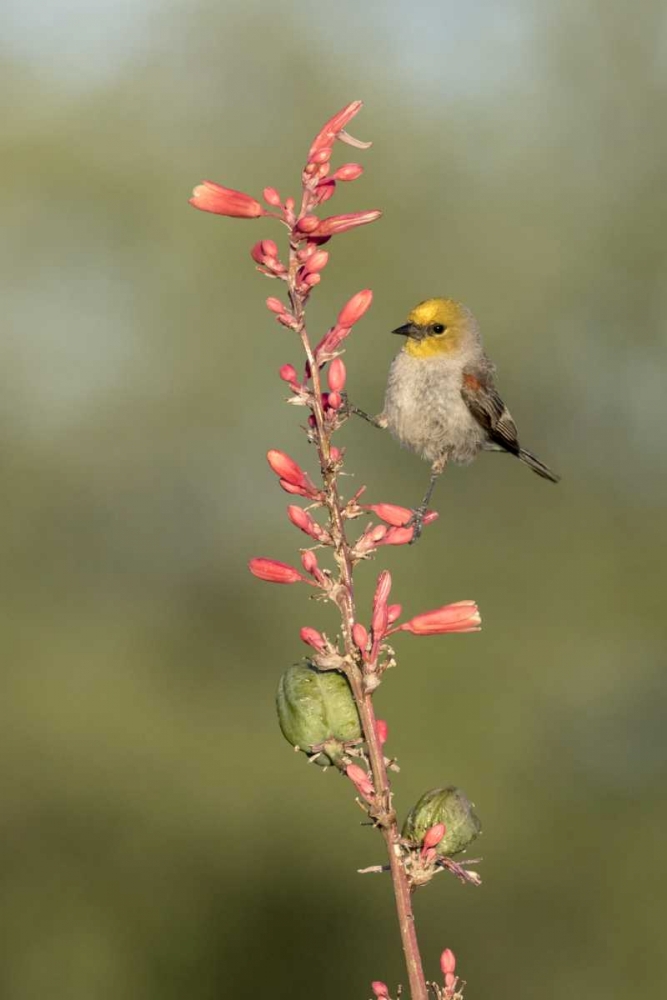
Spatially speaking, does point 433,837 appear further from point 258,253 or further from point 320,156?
point 320,156

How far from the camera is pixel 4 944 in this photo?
69.5 ft

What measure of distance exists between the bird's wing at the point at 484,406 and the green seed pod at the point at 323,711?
11.1 ft

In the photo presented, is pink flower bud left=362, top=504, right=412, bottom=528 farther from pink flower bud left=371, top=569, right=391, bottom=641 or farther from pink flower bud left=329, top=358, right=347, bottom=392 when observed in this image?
pink flower bud left=329, top=358, right=347, bottom=392

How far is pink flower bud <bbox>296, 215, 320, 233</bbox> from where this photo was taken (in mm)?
3316

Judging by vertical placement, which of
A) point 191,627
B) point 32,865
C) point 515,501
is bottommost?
point 32,865

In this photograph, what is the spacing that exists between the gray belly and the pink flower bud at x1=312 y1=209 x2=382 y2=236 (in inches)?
120

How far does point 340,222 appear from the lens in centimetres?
345

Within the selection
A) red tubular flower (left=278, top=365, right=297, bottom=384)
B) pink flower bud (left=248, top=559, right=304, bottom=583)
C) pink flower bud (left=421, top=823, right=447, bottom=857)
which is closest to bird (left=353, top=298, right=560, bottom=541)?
pink flower bud (left=248, top=559, right=304, bottom=583)

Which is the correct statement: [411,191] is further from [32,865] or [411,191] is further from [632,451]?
[32,865]

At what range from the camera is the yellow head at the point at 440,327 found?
21.5 feet

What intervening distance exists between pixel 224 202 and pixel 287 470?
2.77 ft

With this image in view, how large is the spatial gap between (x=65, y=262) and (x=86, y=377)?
304 cm

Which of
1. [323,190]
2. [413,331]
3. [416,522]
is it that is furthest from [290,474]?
[413,331]

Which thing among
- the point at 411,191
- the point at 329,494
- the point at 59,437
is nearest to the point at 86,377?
the point at 59,437
